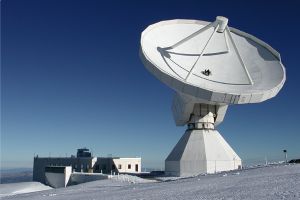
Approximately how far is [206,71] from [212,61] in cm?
178

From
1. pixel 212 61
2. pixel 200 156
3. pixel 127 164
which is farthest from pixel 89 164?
pixel 212 61

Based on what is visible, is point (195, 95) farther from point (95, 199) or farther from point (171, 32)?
point (95, 199)

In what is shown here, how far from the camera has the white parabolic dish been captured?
2573 cm

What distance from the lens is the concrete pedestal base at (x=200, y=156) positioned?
3117 centimetres

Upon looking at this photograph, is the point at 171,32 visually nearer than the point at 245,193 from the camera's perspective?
No

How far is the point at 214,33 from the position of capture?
3269 centimetres

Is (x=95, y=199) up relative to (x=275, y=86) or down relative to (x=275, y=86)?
down

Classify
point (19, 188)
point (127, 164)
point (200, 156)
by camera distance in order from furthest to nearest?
point (127, 164) → point (19, 188) → point (200, 156)

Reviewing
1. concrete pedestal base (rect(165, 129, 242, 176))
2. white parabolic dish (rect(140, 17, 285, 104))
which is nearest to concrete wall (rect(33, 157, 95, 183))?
concrete pedestal base (rect(165, 129, 242, 176))

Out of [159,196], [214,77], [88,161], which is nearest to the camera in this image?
[159,196]

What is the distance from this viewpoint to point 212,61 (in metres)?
31.2

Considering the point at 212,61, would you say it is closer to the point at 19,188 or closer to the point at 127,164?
the point at 127,164

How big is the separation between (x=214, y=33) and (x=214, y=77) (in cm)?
529

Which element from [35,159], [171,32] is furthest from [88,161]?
[171,32]
